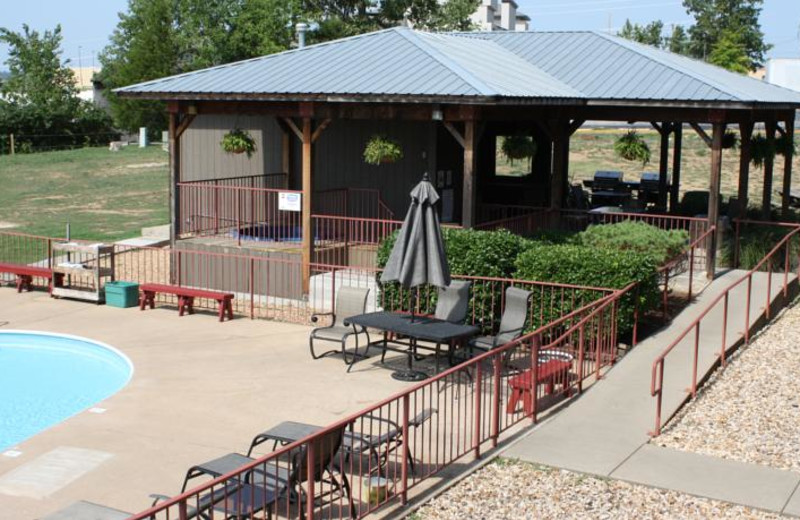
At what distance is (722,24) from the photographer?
110m

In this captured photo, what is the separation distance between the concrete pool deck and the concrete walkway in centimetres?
241

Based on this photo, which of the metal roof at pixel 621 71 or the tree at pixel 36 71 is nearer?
the metal roof at pixel 621 71

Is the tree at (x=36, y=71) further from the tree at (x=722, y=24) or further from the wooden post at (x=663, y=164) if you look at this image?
the tree at (x=722, y=24)

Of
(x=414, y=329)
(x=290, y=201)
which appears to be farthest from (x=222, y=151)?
(x=414, y=329)

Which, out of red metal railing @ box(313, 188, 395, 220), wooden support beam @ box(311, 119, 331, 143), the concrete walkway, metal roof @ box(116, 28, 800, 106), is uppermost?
metal roof @ box(116, 28, 800, 106)

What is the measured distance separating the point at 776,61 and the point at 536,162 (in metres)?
47.5

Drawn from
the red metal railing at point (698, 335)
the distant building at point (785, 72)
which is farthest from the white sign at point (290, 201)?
the distant building at point (785, 72)

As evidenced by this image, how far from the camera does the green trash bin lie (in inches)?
673

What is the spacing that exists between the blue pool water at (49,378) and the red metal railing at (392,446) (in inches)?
171

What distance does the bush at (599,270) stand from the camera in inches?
534

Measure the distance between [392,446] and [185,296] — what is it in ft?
24.7

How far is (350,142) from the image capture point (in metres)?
22.4

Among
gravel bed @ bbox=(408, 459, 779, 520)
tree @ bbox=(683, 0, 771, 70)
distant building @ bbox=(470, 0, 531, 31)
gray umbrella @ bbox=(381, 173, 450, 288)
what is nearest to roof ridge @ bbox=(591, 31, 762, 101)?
gray umbrella @ bbox=(381, 173, 450, 288)

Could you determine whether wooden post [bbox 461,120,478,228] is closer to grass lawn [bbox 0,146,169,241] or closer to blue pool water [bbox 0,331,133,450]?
blue pool water [bbox 0,331,133,450]
